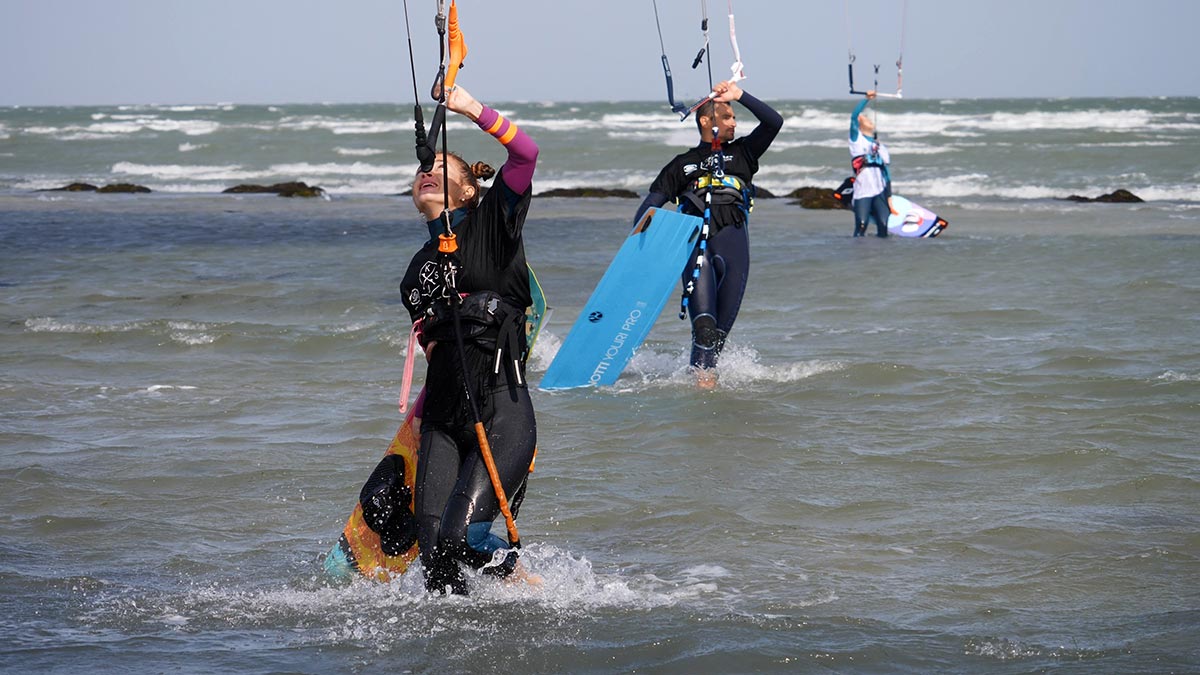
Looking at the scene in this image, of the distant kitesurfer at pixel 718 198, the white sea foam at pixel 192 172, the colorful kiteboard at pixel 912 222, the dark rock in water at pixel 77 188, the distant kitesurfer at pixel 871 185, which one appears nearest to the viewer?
the distant kitesurfer at pixel 718 198

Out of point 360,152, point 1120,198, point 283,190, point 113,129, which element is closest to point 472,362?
point 1120,198

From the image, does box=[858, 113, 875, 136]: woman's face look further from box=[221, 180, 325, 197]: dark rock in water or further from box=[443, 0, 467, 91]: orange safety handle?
box=[221, 180, 325, 197]: dark rock in water

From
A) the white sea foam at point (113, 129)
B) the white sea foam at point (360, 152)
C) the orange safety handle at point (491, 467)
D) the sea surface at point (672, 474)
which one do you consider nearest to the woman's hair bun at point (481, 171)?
the orange safety handle at point (491, 467)

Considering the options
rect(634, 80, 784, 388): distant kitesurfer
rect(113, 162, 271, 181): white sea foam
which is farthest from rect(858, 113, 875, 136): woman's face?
rect(113, 162, 271, 181): white sea foam

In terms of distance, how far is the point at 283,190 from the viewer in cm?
3156

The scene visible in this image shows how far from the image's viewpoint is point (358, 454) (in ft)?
24.6

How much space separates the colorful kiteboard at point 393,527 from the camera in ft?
15.8

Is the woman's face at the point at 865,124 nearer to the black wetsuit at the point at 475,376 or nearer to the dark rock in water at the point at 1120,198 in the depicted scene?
the dark rock in water at the point at 1120,198

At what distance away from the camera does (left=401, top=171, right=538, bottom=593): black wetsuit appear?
15.2 ft

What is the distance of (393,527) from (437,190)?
1.18 metres

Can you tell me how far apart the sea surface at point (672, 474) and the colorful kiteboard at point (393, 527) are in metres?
0.11

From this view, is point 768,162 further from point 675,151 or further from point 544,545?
point 544,545

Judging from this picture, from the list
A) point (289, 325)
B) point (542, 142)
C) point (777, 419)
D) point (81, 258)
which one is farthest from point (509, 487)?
point (542, 142)

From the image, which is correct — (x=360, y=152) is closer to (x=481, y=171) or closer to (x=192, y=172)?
(x=192, y=172)
